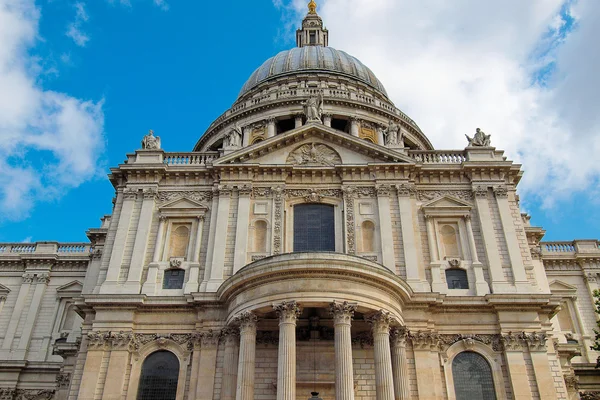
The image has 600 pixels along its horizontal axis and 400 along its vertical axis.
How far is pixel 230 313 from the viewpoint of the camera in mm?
24875

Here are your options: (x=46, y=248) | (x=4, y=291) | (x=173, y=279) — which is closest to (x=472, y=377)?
(x=173, y=279)

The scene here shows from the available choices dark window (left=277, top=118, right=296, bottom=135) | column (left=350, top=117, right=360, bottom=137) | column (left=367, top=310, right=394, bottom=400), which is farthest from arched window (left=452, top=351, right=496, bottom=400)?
dark window (left=277, top=118, right=296, bottom=135)

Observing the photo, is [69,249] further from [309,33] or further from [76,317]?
[309,33]

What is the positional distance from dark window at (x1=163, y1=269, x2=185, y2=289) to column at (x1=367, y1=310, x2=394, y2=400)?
9587mm

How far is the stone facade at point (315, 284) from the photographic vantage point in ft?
77.9

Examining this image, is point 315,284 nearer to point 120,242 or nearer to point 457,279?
point 457,279

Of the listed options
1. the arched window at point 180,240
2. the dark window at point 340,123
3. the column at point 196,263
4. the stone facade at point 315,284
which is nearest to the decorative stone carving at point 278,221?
the stone facade at point 315,284

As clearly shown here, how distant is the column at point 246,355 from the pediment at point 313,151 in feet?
32.5

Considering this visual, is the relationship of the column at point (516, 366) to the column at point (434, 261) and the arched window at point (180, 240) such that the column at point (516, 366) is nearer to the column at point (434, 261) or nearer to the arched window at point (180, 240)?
the column at point (434, 261)

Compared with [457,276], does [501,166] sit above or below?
above

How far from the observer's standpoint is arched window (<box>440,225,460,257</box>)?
28.8 meters

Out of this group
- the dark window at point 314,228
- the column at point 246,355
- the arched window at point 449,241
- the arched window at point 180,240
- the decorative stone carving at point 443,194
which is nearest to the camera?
the column at point 246,355

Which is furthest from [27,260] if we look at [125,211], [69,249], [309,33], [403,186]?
[309,33]

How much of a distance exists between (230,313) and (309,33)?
149ft
